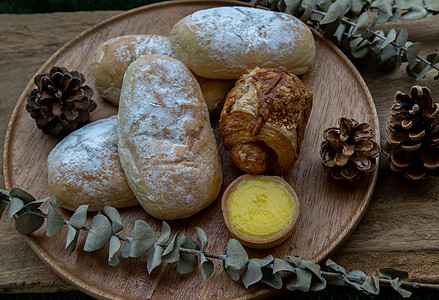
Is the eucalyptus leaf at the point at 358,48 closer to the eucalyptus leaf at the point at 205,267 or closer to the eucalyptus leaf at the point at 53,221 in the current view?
the eucalyptus leaf at the point at 205,267

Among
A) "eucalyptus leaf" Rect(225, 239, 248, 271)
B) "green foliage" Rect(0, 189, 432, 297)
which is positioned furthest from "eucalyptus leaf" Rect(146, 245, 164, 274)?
"eucalyptus leaf" Rect(225, 239, 248, 271)

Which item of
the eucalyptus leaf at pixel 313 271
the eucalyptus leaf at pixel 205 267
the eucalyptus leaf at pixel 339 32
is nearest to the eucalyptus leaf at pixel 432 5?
the eucalyptus leaf at pixel 339 32

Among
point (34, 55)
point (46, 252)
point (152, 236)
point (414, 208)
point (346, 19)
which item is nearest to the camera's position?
point (152, 236)

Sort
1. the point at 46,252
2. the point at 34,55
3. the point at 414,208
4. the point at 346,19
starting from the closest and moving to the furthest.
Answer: the point at 46,252 → the point at 414,208 → the point at 346,19 → the point at 34,55

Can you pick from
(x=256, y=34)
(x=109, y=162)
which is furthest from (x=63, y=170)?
(x=256, y=34)

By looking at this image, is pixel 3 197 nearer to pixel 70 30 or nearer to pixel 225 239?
pixel 225 239

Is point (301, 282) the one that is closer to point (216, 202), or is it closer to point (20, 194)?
point (216, 202)

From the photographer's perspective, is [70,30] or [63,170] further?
[70,30]

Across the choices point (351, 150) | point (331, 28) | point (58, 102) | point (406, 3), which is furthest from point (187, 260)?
point (406, 3)
